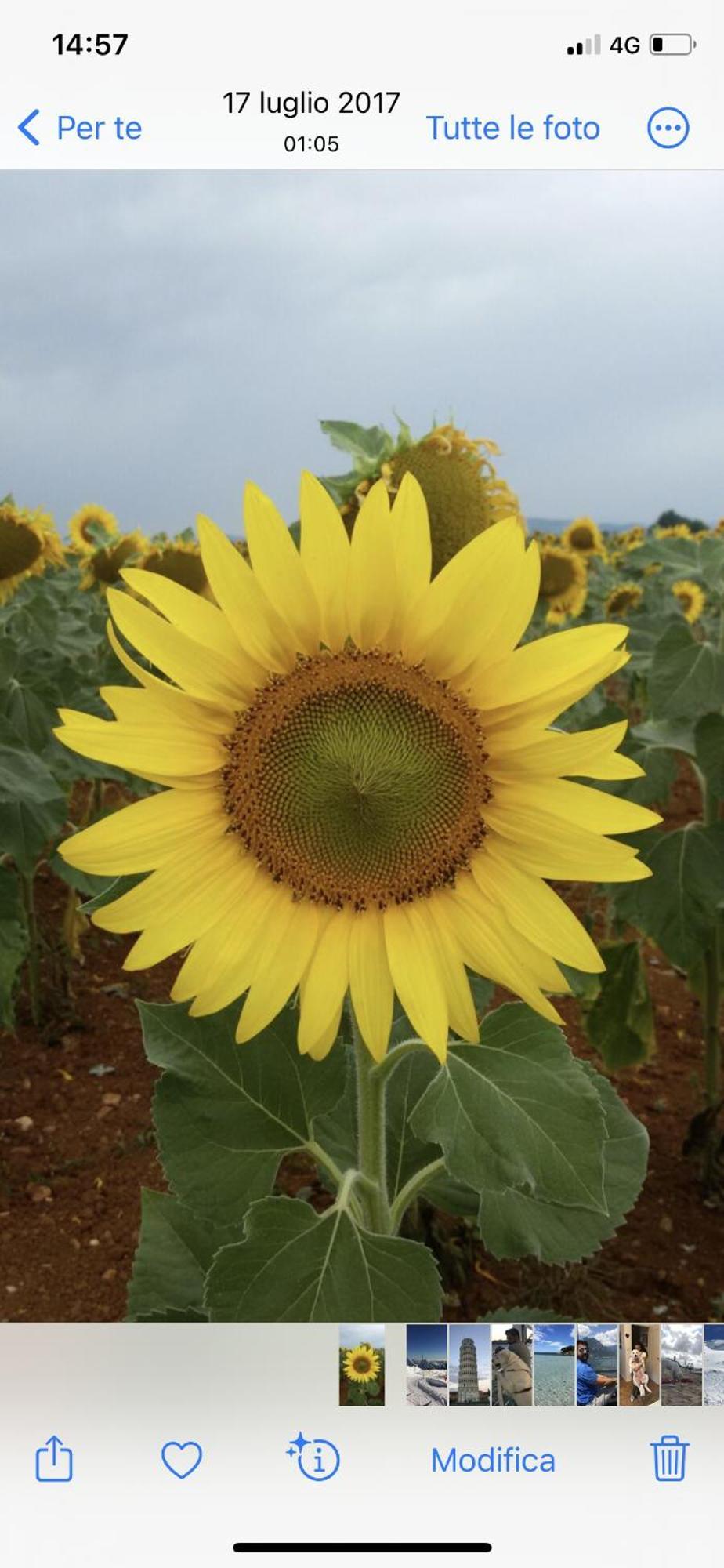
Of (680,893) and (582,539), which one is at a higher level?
(582,539)

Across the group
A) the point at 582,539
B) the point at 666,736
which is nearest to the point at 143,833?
the point at 666,736

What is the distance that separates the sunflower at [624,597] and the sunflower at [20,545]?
1.85m

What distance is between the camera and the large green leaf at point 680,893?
72.9 inches

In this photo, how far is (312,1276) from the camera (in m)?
0.87

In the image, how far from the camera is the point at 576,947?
0.70 meters

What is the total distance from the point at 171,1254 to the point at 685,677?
116 cm

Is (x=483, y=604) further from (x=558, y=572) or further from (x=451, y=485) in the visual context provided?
(x=558, y=572)

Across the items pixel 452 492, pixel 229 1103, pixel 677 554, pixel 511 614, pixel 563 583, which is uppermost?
pixel 563 583

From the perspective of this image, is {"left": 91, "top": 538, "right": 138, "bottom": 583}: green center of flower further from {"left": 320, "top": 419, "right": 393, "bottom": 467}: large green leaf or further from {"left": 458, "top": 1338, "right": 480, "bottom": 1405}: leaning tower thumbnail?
{"left": 458, "top": 1338, "right": 480, "bottom": 1405}: leaning tower thumbnail

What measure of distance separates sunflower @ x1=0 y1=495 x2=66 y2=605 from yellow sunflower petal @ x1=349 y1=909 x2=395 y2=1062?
2091mm

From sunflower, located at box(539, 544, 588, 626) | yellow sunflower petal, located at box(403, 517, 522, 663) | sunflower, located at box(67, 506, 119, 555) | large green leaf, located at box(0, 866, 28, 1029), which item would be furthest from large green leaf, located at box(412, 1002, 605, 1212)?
sunflower, located at box(67, 506, 119, 555)

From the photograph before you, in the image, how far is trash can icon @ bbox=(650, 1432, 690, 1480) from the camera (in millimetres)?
907

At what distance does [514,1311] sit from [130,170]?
35.2 inches

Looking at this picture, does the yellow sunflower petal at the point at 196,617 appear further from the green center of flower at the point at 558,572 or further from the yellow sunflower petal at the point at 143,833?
the green center of flower at the point at 558,572
